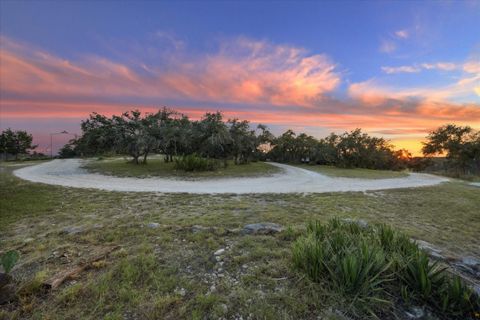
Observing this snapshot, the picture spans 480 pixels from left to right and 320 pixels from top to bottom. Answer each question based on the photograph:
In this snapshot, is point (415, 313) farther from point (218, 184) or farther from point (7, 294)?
point (218, 184)

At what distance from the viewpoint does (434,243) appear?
5434mm

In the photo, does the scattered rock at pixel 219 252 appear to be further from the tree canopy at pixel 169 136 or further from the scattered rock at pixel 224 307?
the tree canopy at pixel 169 136

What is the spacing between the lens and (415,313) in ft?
8.79

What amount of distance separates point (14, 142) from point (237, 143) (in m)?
48.2

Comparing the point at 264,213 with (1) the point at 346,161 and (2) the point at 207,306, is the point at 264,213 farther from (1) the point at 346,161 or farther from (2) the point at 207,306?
(1) the point at 346,161

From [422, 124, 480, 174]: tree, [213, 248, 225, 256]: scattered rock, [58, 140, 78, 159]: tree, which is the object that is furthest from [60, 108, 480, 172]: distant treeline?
[58, 140, 78, 159]: tree

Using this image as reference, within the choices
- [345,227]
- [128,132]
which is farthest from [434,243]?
[128,132]

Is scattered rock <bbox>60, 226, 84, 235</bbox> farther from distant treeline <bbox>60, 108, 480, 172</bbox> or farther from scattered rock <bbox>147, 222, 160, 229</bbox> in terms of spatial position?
distant treeline <bbox>60, 108, 480, 172</bbox>

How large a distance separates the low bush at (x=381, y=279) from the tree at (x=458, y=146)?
1424 inches

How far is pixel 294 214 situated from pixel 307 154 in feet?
90.0

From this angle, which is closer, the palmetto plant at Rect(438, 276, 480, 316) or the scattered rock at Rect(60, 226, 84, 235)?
the palmetto plant at Rect(438, 276, 480, 316)

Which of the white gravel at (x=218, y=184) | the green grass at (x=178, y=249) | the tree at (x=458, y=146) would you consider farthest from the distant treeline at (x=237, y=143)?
the green grass at (x=178, y=249)

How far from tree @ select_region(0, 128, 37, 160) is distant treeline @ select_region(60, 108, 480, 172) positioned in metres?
31.6

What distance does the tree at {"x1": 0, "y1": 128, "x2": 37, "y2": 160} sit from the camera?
147 feet
